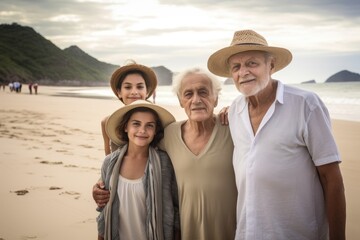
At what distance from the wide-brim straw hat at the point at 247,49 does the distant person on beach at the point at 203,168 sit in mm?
208

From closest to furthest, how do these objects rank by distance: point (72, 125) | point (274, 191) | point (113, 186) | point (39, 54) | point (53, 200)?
point (274, 191), point (113, 186), point (53, 200), point (72, 125), point (39, 54)

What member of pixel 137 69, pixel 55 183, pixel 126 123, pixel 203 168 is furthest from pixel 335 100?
pixel 203 168

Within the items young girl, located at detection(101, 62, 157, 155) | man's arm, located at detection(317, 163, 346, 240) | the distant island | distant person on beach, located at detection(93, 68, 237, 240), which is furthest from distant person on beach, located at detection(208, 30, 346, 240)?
the distant island

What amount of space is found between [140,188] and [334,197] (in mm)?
1596

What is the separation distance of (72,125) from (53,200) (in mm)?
7972

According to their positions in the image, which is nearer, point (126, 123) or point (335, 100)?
point (126, 123)

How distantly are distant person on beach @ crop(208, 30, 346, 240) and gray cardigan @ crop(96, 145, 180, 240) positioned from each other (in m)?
0.66

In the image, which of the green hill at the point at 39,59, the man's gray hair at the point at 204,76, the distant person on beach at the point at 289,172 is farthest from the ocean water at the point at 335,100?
the green hill at the point at 39,59

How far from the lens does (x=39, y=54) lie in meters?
149

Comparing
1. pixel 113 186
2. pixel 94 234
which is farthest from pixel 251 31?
pixel 94 234

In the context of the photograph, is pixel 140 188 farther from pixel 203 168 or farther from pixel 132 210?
pixel 203 168

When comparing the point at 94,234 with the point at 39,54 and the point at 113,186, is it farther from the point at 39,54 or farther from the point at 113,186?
the point at 39,54

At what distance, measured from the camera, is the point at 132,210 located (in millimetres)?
2820

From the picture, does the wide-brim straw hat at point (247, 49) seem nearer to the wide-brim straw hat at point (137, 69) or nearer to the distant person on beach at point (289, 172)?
the distant person on beach at point (289, 172)
